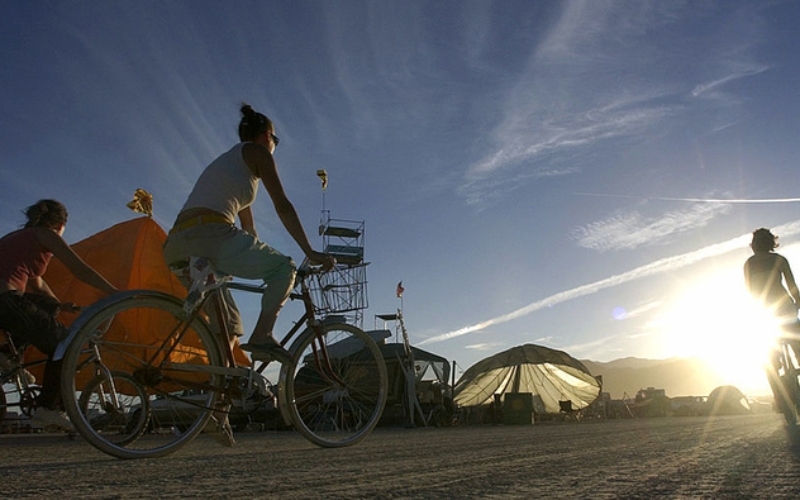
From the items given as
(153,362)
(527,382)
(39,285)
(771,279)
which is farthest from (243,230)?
(527,382)

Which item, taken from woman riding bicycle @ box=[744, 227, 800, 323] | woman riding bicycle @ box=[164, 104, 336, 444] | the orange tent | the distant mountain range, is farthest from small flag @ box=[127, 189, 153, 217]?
the distant mountain range

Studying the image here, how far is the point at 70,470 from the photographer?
2.52m

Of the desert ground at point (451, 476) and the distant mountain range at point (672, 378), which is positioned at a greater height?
the distant mountain range at point (672, 378)

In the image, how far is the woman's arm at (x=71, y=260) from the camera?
149 inches

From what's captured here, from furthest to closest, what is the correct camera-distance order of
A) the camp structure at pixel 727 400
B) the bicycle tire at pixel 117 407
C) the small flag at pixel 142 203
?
the camp structure at pixel 727 400 < the small flag at pixel 142 203 < the bicycle tire at pixel 117 407

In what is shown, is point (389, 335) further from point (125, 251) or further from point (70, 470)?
point (70, 470)

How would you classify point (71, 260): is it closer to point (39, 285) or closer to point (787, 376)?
point (39, 285)

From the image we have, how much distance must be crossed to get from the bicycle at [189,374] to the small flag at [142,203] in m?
5.21

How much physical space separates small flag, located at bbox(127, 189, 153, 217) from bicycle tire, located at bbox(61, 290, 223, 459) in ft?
19.8

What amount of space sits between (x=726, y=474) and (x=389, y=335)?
48.3 feet

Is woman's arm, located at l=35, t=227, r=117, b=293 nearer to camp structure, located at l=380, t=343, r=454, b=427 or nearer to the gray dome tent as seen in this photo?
camp structure, located at l=380, t=343, r=454, b=427

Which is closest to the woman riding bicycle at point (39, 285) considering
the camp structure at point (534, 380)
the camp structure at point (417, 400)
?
the camp structure at point (417, 400)

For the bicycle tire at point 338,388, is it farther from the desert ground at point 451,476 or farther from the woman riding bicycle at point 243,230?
the desert ground at point 451,476

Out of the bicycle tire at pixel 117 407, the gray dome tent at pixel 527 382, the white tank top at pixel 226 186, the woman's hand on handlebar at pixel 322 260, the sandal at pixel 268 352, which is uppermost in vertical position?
A: the gray dome tent at pixel 527 382
